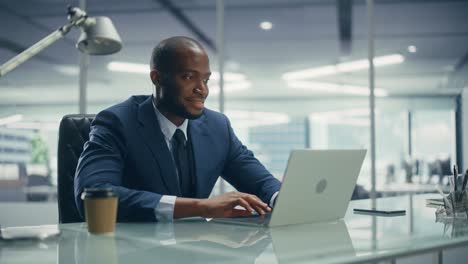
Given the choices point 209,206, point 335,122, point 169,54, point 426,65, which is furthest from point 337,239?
point 426,65

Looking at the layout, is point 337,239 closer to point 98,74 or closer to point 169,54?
point 169,54

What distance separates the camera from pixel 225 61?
5219 mm

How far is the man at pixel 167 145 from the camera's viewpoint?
176cm

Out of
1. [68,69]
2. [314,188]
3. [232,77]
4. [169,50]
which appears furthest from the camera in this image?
[232,77]

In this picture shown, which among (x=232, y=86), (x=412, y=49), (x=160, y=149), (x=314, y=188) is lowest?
(x=314, y=188)

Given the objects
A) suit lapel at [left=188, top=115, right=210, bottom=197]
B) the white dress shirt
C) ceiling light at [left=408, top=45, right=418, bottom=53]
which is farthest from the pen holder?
ceiling light at [left=408, top=45, right=418, bottom=53]

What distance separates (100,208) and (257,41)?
4.73 m

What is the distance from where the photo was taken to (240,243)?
47.4 inches

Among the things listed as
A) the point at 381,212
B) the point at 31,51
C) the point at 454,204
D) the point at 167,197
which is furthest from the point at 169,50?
the point at 454,204

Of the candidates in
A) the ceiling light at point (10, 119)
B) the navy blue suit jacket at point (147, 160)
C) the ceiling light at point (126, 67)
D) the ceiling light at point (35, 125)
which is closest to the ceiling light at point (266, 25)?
the ceiling light at point (126, 67)

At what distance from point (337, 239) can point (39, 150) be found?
12.6 feet

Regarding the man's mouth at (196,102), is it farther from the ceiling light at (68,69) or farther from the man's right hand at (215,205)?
the ceiling light at (68,69)

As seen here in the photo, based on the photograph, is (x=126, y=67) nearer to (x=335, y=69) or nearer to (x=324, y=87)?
(x=324, y=87)

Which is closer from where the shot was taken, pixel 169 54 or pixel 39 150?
pixel 169 54
